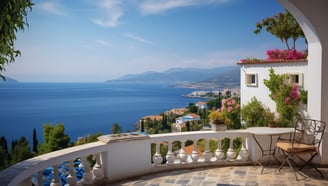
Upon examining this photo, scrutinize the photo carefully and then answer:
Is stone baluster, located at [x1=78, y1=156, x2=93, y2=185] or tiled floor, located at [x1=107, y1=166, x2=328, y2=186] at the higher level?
stone baluster, located at [x1=78, y1=156, x2=93, y2=185]

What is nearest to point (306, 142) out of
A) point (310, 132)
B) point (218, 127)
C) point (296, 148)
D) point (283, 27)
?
point (310, 132)

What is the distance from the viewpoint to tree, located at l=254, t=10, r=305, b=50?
1048cm

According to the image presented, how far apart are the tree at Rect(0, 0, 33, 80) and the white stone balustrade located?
121 centimetres

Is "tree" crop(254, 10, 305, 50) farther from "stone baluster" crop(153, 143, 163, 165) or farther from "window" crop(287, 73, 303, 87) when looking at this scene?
"stone baluster" crop(153, 143, 163, 165)

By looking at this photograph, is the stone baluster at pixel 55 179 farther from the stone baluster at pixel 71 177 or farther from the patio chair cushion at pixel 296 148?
the patio chair cushion at pixel 296 148

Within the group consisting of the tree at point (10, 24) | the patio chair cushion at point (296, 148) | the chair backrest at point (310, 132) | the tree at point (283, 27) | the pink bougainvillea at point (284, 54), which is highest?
the tree at point (283, 27)

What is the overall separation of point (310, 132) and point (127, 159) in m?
3.31

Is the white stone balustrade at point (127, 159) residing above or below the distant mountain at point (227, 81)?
below

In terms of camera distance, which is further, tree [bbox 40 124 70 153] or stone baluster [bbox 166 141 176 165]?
stone baluster [bbox 166 141 176 165]

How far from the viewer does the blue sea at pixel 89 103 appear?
77.4ft

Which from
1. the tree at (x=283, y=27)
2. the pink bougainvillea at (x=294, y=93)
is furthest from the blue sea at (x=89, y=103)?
the pink bougainvillea at (x=294, y=93)

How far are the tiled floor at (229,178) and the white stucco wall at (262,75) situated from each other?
3.14 m

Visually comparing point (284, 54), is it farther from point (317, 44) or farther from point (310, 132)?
point (310, 132)

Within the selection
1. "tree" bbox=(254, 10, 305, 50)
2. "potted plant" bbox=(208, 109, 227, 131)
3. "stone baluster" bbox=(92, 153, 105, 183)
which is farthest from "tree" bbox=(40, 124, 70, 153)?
"tree" bbox=(254, 10, 305, 50)
